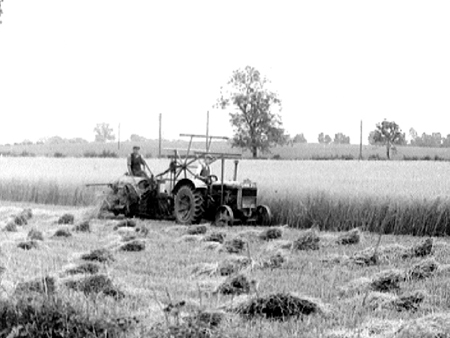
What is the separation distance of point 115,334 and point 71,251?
5917 mm

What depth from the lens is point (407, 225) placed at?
1598 cm

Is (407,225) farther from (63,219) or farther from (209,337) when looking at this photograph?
(209,337)

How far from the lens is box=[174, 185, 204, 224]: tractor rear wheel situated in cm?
1627

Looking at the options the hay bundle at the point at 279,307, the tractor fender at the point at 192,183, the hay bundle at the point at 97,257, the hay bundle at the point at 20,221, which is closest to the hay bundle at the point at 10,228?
the hay bundle at the point at 20,221

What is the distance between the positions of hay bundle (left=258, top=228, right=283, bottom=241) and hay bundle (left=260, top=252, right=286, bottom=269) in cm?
326

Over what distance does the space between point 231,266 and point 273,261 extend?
0.97m

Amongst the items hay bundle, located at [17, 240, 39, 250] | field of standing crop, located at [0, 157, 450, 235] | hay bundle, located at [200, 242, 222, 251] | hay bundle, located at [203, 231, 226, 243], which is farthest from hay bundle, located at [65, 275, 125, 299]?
field of standing crop, located at [0, 157, 450, 235]

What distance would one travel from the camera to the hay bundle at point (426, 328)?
226 inches

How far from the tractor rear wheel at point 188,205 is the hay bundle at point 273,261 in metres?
6.01

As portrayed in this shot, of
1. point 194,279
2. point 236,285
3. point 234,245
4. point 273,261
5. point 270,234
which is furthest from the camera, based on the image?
point 270,234

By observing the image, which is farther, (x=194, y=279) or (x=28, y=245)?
(x=28, y=245)

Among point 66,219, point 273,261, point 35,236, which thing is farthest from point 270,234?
point 66,219

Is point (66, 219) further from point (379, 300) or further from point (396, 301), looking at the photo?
point (396, 301)

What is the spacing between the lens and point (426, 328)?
5855 mm
